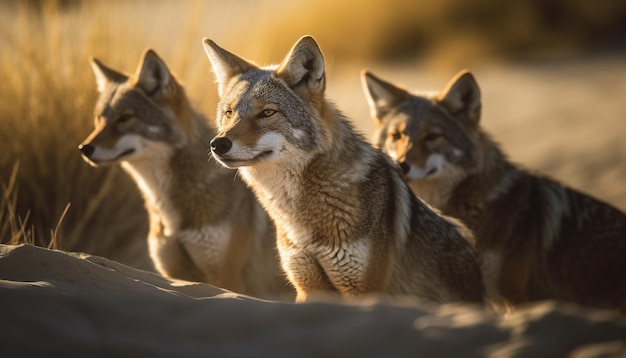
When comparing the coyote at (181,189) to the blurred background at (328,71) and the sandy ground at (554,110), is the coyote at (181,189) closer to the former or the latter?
the blurred background at (328,71)

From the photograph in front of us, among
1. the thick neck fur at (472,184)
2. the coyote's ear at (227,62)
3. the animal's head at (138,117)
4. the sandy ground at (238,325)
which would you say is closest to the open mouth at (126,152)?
the animal's head at (138,117)

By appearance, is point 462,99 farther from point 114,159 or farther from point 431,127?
point 114,159

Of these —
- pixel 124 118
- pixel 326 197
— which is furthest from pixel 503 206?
pixel 124 118

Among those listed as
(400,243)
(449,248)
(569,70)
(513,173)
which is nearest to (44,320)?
(400,243)

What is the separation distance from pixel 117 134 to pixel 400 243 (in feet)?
8.92

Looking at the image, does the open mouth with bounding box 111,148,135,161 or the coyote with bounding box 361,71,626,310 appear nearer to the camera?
the coyote with bounding box 361,71,626,310

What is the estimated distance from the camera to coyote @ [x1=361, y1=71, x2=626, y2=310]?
19.7 feet

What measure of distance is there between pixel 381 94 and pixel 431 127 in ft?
2.15

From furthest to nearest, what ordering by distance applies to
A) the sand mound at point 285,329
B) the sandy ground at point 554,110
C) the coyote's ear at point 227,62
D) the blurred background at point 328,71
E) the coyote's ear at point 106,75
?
the sandy ground at point 554,110
the blurred background at point 328,71
the coyote's ear at point 106,75
the coyote's ear at point 227,62
the sand mound at point 285,329

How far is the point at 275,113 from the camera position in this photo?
16.0 feet

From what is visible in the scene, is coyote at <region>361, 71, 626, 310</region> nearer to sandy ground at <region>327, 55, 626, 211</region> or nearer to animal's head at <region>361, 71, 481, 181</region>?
animal's head at <region>361, 71, 481, 181</region>

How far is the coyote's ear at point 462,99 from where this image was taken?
252 inches

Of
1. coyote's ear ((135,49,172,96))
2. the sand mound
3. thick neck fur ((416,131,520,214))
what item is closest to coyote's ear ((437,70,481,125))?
thick neck fur ((416,131,520,214))

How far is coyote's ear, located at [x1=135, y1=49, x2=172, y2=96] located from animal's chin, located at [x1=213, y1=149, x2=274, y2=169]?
2.02m
